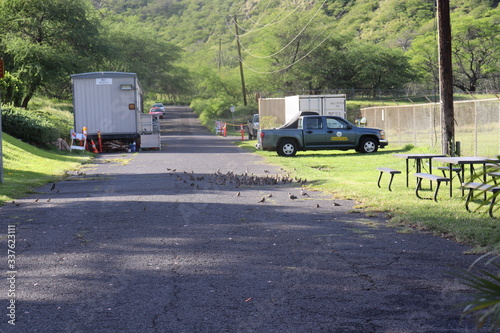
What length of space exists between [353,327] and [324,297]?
831mm

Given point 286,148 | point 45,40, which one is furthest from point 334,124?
point 45,40

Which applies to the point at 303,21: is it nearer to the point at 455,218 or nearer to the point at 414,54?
the point at 414,54

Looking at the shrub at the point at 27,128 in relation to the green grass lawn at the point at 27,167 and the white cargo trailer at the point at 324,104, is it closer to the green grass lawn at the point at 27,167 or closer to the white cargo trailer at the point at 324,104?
the green grass lawn at the point at 27,167

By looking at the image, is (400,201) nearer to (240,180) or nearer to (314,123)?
(240,180)

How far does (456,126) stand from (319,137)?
5.58m

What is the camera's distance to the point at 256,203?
11945mm

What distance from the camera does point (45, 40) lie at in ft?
131

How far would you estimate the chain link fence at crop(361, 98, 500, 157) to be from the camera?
1969 centimetres

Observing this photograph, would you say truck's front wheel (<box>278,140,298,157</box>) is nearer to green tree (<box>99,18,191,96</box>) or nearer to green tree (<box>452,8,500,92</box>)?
green tree (<box>99,18,191,96</box>)

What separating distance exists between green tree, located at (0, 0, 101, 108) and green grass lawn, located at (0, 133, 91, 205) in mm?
11314

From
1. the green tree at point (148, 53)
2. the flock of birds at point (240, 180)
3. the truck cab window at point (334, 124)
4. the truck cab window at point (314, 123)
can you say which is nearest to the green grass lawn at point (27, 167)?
the flock of birds at point (240, 180)


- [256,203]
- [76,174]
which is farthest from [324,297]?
[76,174]

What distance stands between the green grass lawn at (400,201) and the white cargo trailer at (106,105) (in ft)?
35.8

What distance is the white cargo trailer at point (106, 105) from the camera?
30266 millimetres
